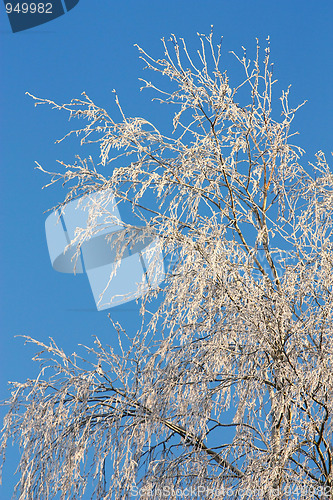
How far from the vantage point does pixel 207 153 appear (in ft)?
14.0

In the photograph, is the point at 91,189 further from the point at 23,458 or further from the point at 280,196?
the point at 23,458

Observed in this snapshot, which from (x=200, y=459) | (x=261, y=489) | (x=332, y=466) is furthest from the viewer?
(x=332, y=466)

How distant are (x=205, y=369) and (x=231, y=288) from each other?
47 cm

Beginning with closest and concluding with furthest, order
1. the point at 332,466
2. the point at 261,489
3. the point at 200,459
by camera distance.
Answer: the point at 261,489 < the point at 200,459 < the point at 332,466

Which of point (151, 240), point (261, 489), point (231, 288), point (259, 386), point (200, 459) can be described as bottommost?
point (261, 489)

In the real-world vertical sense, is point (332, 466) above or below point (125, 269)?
below

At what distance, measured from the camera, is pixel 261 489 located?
11.0 feet

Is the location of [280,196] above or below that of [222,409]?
above

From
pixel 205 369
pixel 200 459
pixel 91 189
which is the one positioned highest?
pixel 91 189

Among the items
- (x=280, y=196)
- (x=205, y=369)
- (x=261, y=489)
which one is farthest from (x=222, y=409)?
(x=280, y=196)

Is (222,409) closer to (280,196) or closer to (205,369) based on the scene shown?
(205,369)

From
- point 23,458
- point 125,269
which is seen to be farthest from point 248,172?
point 125,269

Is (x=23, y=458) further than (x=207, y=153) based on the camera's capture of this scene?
No

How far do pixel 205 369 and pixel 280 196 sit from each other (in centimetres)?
124
